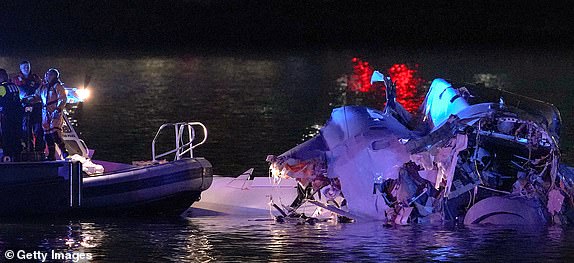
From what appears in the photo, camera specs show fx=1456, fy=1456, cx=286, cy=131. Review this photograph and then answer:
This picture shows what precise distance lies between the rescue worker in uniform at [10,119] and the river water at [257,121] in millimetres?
1198

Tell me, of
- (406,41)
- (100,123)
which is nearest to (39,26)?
(406,41)

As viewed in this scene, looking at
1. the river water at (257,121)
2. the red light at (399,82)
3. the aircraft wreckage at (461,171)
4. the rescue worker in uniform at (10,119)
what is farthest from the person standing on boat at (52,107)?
the red light at (399,82)

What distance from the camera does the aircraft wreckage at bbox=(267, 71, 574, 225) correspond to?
2225 cm

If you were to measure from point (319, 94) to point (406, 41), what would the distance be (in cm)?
5904

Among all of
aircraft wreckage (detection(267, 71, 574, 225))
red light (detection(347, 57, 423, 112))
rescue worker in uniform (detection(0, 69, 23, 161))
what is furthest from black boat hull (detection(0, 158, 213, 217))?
red light (detection(347, 57, 423, 112))

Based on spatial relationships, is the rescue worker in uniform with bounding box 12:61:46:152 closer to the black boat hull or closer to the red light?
the black boat hull

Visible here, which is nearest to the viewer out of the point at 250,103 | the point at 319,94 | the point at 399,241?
the point at 399,241

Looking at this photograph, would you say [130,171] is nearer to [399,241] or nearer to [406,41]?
[399,241]

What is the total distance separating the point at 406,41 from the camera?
388ft

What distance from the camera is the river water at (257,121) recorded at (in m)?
20.4

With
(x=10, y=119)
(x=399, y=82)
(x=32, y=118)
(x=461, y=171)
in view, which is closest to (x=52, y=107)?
(x=32, y=118)

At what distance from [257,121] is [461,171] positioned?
24474mm

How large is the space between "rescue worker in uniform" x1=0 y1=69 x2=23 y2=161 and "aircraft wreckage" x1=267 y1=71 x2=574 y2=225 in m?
4.80

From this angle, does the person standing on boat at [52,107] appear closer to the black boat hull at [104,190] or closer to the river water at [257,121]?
the black boat hull at [104,190]
